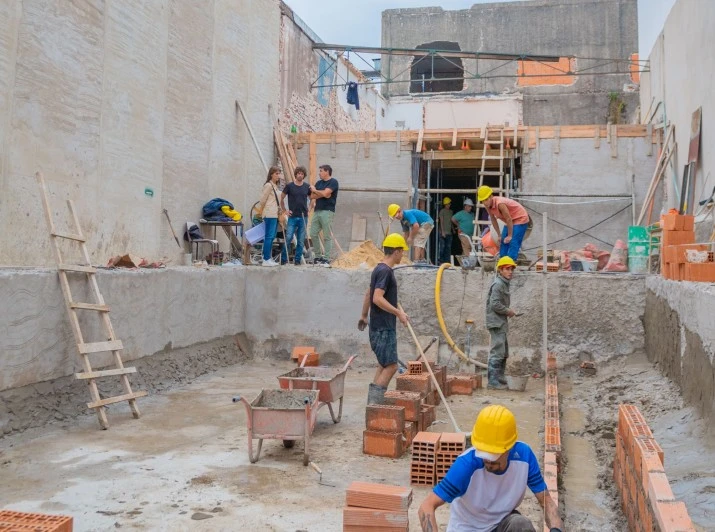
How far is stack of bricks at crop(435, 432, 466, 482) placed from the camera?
475 cm

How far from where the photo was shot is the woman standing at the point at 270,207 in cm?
1062

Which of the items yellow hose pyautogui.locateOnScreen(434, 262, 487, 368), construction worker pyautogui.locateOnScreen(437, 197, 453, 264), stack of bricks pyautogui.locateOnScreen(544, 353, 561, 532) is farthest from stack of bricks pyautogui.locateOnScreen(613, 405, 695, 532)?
construction worker pyautogui.locateOnScreen(437, 197, 453, 264)

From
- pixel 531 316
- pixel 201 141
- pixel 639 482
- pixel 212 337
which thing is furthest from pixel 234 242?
pixel 639 482

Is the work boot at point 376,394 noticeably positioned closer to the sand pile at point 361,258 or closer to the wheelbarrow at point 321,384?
the wheelbarrow at point 321,384

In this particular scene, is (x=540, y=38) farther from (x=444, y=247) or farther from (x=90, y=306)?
(x=90, y=306)

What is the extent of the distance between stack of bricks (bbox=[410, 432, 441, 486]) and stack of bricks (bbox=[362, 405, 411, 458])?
0.60m

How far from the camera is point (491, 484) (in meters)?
2.92

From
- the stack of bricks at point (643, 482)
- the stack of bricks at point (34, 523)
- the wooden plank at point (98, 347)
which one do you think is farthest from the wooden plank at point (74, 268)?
the stack of bricks at point (643, 482)

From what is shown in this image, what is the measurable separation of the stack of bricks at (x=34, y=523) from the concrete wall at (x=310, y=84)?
13240 millimetres

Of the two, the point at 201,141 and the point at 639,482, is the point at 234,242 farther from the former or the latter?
the point at 639,482

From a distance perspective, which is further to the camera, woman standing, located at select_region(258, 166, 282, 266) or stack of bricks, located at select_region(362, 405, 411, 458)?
woman standing, located at select_region(258, 166, 282, 266)

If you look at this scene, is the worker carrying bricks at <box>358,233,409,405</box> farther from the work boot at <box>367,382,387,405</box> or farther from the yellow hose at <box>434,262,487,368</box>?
the yellow hose at <box>434,262,487,368</box>

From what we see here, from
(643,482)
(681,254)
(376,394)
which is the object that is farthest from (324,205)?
(643,482)

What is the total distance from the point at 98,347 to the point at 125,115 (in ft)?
14.9
